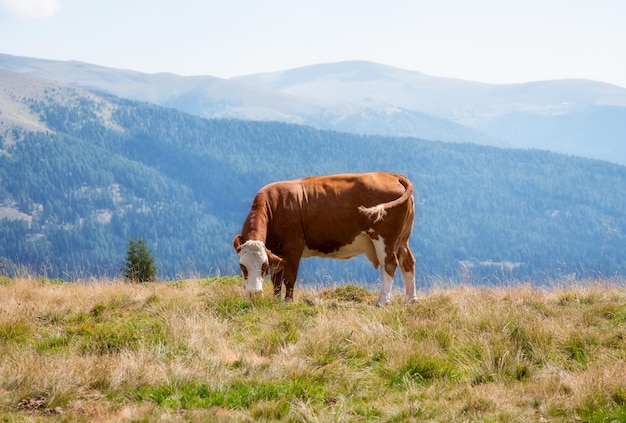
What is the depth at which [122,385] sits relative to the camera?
25.7ft

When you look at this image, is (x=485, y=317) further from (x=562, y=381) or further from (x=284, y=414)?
(x=284, y=414)

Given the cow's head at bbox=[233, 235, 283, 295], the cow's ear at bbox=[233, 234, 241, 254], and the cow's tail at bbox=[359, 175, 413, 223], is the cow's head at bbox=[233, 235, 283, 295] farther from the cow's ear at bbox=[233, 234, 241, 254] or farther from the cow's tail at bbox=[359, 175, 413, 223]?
the cow's tail at bbox=[359, 175, 413, 223]

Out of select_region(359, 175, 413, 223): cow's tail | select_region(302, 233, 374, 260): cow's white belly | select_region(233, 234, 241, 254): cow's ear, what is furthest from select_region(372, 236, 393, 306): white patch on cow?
select_region(233, 234, 241, 254): cow's ear

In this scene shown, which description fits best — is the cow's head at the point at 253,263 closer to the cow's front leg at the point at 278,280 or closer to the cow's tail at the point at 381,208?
the cow's front leg at the point at 278,280

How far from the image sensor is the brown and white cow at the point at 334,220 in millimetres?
13461

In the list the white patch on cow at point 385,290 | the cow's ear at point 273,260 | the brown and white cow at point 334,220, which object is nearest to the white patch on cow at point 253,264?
the cow's ear at point 273,260

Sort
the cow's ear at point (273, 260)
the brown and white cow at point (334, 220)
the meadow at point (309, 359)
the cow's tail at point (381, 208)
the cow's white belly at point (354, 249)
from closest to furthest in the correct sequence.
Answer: the meadow at point (309, 359), the cow's ear at point (273, 260), the cow's tail at point (381, 208), the brown and white cow at point (334, 220), the cow's white belly at point (354, 249)

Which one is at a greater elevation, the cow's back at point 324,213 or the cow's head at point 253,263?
the cow's back at point 324,213

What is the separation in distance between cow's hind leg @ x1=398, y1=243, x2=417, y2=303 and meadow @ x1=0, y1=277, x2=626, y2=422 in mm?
1011

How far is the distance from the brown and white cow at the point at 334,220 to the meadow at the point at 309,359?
1173 mm

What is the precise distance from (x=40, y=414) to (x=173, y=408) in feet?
4.36

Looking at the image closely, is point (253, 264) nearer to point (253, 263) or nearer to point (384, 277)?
point (253, 263)

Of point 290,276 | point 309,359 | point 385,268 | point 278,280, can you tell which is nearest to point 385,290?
point 385,268

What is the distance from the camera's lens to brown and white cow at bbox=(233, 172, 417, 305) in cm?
1346
